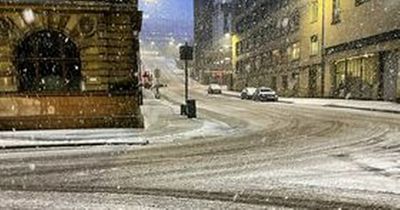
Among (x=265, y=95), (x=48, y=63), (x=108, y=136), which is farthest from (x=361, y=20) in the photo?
(x=108, y=136)

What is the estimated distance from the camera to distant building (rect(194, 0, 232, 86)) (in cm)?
11119

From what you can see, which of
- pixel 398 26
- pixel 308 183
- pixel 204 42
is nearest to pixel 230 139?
pixel 308 183

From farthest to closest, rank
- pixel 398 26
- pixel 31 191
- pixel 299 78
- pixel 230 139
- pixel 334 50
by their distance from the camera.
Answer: pixel 299 78 → pixel 334 50 → pixel 398 26 → pixel 230 139 → pixel 31 191

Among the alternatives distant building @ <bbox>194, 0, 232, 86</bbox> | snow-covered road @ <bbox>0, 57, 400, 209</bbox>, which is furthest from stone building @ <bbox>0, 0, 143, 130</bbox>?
distant building @ <bbox>194, 0, 232, 86</bbox>

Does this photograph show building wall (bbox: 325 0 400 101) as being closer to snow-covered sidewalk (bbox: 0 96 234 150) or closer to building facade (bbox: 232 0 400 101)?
building facade (bbox: 232 0 400 101)

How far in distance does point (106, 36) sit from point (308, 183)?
11.9 m

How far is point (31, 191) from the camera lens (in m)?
8.34

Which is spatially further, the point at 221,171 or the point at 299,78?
the point at 299,78

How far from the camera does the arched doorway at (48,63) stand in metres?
18.6

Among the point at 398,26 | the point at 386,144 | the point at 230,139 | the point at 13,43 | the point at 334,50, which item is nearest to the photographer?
the point at 386,144

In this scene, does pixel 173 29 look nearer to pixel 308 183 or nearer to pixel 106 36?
pixel 106 36

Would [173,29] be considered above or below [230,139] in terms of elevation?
above

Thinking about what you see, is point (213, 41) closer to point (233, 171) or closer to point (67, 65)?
point (67, 65)

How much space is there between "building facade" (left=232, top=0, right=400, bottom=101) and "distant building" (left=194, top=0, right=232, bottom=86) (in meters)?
24.5
